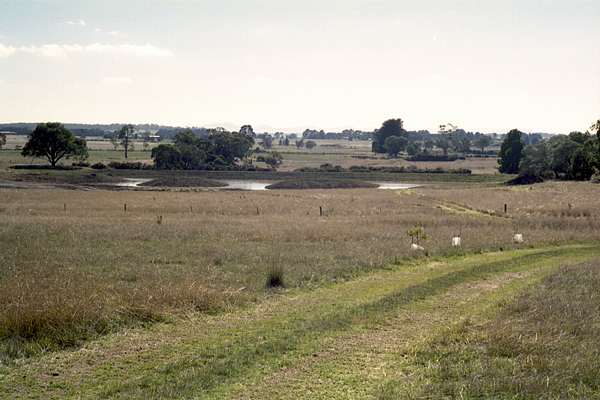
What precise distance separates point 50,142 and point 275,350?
116879 mm

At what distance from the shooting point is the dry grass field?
45.6 ft

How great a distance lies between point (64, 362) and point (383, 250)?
1622cm

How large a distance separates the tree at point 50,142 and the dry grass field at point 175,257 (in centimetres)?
7197

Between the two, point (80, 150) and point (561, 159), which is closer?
point (561, 159)

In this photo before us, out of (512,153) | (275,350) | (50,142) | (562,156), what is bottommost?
(275,350)

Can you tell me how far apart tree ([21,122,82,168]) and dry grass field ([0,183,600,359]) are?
7197cm

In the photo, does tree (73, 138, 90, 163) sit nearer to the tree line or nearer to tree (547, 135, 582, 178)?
the tree line

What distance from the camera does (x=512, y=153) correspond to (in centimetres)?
12456

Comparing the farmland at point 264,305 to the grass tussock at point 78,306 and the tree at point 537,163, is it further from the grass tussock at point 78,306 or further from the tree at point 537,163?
the tree at point 537,163

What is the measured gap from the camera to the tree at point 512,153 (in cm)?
12400

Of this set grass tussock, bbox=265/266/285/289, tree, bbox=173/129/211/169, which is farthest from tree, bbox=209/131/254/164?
grass tussock, bbox=265/266/285/289

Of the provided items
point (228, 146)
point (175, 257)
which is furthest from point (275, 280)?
point (228, 146)

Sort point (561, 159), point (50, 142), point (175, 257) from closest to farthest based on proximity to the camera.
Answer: point (175, 257)
point (561, 159)
point (50, 142)

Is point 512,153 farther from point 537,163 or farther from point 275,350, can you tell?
point 275,350
